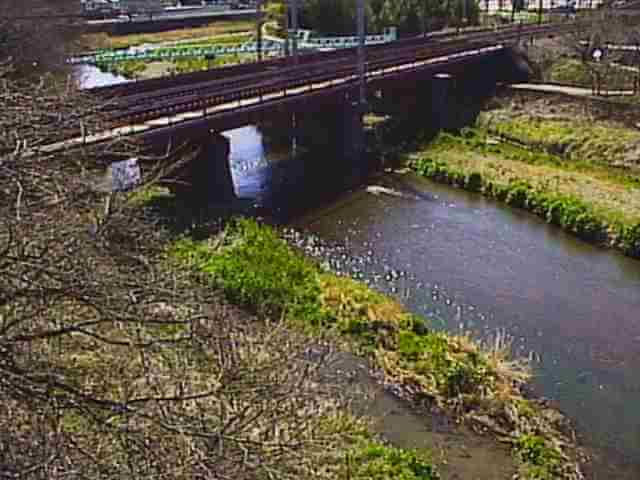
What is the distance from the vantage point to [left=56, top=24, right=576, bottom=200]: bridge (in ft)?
63.9

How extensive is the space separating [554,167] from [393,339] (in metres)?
12.2

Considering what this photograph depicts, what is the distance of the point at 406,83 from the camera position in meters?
28.1

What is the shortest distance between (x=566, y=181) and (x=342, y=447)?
1415 centimetres

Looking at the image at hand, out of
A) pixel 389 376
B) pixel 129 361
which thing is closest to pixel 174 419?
pixel 129 361

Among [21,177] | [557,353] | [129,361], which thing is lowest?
[557,353]

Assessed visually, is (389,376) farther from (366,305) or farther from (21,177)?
(21,177)

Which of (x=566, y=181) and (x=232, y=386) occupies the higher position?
(x=232, y=386)

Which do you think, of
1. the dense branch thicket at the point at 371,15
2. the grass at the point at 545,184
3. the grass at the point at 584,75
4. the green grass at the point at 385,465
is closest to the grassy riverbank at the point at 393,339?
the green grass at the point at 385,465

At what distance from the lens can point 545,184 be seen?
20859 millimetres

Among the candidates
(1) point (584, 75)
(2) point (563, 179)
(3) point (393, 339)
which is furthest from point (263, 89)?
(1) point (584, 75)

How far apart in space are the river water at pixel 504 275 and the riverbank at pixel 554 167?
0.43 metres

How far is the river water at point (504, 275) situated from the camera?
1159cm

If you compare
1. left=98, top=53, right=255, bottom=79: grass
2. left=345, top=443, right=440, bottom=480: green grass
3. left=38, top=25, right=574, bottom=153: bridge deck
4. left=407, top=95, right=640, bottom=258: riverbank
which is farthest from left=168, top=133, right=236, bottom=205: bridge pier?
left=98, top=53, right=255, bottom=79: grass

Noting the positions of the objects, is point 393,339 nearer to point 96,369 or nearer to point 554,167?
point 96,369
